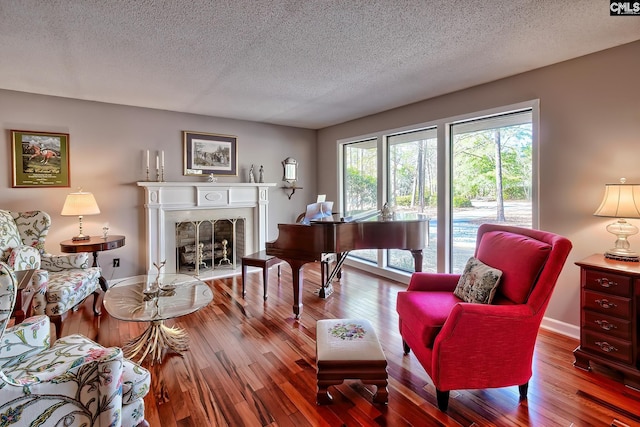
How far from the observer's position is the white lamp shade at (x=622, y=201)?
2.14 m

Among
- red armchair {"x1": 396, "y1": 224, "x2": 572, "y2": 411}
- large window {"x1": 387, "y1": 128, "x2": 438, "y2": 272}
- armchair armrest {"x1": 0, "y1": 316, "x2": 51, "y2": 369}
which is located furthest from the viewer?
large window {"x1": 387, "y1": 128, "x2": 438, "y2": 272}

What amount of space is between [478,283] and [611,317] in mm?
979

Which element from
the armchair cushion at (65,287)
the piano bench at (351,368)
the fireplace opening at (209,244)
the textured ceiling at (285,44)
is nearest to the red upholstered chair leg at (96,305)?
the armchair cushion at (65,287)

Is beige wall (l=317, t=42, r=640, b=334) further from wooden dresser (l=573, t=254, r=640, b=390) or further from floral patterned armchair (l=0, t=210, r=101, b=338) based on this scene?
floral patterned armchair (l=0, t=210, r=101, b=338)

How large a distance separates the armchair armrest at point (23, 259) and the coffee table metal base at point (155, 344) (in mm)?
1226

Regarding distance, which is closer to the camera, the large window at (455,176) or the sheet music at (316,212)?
the large window at (455,176)

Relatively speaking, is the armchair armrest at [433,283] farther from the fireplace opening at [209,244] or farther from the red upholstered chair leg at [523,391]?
the fireplace opening at [209,244]

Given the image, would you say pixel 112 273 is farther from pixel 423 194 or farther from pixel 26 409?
pixel 423 194

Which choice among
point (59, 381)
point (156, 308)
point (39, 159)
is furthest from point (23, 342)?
point (39, 159)

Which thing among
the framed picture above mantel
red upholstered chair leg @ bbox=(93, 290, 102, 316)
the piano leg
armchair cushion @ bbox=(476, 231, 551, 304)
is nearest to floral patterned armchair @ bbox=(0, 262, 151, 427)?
the piano leg

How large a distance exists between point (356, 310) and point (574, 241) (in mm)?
2129

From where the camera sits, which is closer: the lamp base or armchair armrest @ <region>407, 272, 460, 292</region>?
the lamp base

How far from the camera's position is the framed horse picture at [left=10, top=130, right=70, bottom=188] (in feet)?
11.5

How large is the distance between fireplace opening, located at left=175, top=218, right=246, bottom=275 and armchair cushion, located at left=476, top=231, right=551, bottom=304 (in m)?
3.74
